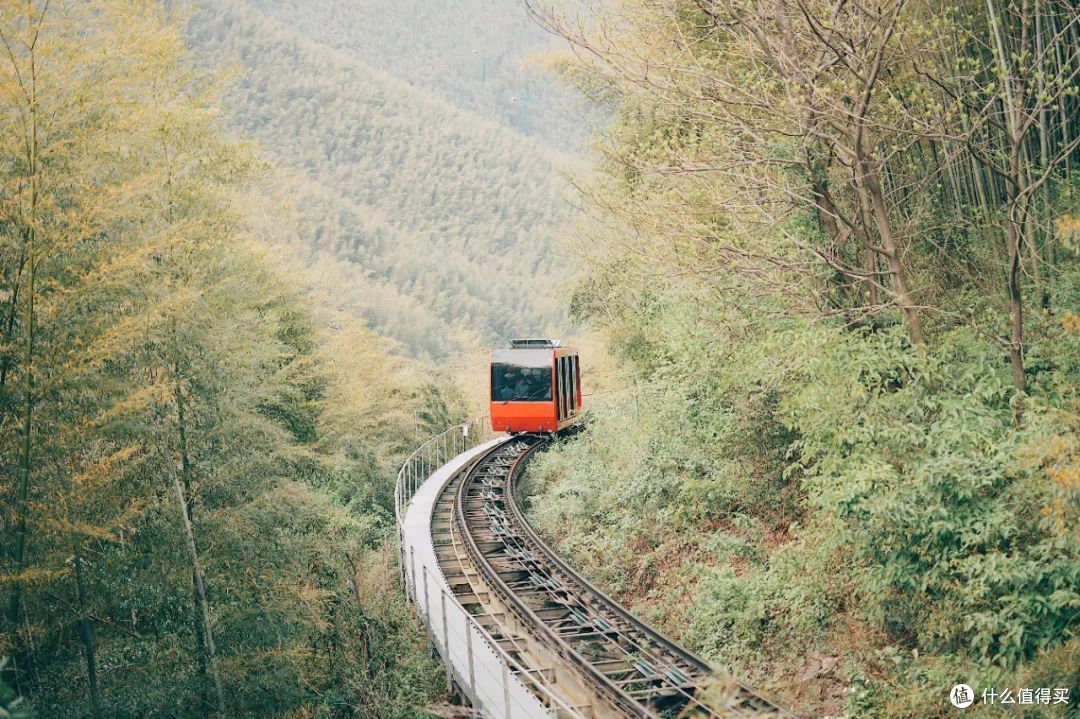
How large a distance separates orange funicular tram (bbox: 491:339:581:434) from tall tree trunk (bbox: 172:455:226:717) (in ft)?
35.2

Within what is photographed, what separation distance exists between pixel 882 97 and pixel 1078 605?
16.7 feet

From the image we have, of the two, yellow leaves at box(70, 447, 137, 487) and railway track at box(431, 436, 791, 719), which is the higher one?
yellow leaves at box(70, 447, 137, 487)

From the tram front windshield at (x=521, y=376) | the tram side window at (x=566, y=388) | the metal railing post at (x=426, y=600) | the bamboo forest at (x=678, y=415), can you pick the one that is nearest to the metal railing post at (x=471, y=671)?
the bamboo forest at (x=678, y=415)

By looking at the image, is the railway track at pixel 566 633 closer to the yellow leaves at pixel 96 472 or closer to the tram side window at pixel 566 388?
the yellow leaves at pixel 96 472

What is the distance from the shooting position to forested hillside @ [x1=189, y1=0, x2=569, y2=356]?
89688 millimetres

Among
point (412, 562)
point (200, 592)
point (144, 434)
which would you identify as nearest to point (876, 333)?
point (412, 562)

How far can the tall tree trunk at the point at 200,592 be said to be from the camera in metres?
8.45

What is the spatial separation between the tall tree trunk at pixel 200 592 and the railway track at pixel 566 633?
10.1ft

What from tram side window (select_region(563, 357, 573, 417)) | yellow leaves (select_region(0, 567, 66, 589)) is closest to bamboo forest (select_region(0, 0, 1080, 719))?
yellow leaves (select_region(0, 567, 66, 589))

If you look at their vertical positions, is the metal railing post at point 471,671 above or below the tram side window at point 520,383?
below

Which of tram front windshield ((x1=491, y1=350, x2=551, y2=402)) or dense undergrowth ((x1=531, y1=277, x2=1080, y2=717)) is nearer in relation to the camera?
dense undergrowth ((x1=531, y1=277, x2=1080, y2=717))

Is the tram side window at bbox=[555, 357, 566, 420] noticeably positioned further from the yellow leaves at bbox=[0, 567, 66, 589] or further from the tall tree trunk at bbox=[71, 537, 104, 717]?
the yellow leaves at bbox=[0, 567, 66, 589]

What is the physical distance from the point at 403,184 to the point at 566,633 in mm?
113648

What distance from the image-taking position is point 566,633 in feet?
28.5
